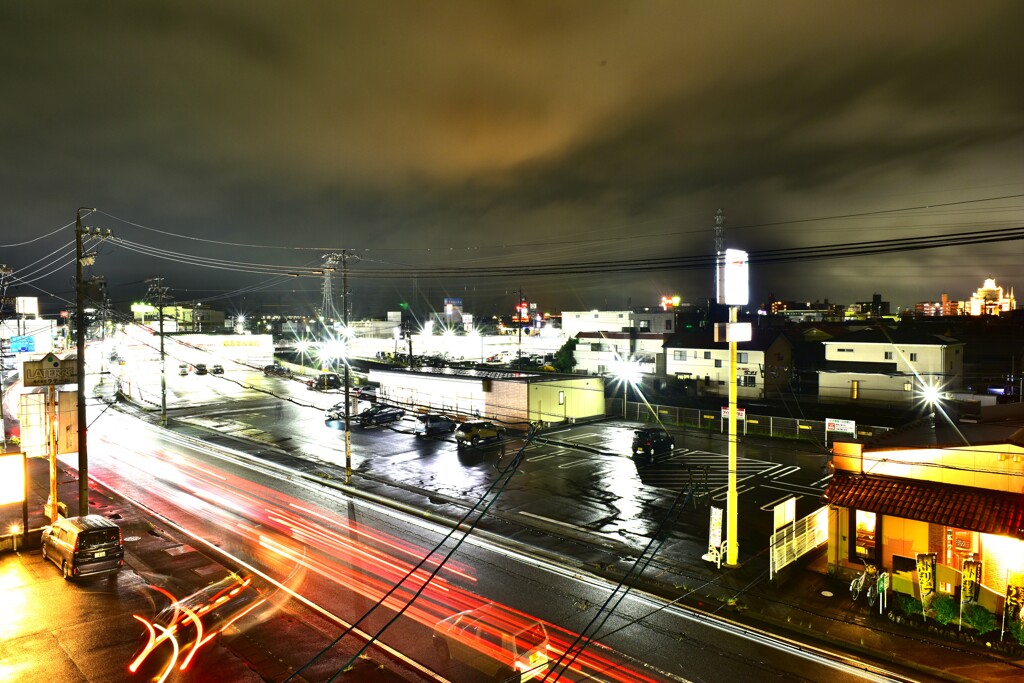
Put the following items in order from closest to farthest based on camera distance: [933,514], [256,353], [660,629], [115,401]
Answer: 1. [660,629]
2. [933,514]
3. [115,401]
4. [256,353]

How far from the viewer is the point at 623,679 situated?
9867mm

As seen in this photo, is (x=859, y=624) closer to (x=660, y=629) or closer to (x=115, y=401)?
(x=660, y=629)

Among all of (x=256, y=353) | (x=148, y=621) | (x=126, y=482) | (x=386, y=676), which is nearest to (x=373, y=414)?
(x=126, y=482)

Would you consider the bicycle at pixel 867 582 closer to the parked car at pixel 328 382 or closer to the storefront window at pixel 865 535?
the storefront window at pixel 865 535

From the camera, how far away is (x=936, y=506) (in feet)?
42.3

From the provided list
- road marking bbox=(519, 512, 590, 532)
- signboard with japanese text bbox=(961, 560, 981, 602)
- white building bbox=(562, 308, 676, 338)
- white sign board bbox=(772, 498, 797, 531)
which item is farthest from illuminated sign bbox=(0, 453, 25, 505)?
white building bbox=(562, 308, 676, 338)

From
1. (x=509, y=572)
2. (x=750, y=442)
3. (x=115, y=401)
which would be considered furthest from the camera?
A: (x=115, y=401)

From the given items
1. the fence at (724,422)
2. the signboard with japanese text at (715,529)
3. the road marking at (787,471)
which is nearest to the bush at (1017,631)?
the signboard with japanese text at (715,529)

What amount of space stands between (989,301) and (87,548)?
568 ft

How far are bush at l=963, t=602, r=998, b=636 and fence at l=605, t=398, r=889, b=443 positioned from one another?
18145 millimetres

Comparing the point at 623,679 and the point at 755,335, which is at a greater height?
the point at 755,335

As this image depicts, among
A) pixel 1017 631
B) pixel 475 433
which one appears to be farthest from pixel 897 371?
pixel 1017 631

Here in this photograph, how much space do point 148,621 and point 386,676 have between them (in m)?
6.22

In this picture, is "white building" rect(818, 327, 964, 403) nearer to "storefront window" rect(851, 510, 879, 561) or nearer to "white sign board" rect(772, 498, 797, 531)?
"white sign board" rect(772, 498, 797, 531)
